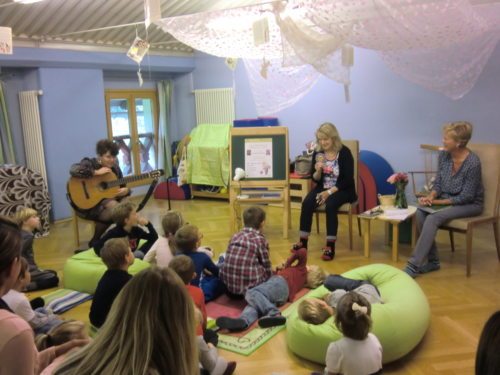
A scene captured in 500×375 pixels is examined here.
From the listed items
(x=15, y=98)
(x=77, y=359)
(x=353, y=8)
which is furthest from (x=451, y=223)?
(x=15, y=98)

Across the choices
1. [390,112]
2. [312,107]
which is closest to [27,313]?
[390,112]

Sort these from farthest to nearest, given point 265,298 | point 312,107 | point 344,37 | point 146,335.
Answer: point 312,107, point 265,298, point 344,37, point 146,335

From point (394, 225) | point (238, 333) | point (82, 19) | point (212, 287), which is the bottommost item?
point (238, 333)

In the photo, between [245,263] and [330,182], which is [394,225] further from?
[245,263]

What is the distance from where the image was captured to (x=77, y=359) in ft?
3.94

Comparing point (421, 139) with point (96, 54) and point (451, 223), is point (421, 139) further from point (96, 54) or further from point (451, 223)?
point (96, 54)

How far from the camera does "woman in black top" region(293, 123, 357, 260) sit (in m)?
4.54

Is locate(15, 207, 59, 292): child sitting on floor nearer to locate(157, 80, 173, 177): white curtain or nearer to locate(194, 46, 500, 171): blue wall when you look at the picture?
locate(194, 46, 500, 171): blue wall

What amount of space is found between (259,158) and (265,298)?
89.5 inches

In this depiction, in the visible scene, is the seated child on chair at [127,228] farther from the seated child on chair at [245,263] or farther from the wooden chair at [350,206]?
the wooden chair at [350,206]

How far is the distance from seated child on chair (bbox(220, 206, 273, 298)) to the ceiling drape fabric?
38.9 inches

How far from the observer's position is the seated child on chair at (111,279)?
2.69 meters

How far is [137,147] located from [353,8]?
547 centimetres

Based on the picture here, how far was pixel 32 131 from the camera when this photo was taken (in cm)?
596
